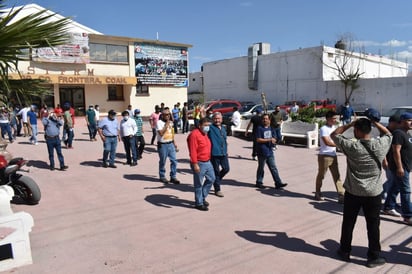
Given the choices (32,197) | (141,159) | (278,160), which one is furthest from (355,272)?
(141,159)

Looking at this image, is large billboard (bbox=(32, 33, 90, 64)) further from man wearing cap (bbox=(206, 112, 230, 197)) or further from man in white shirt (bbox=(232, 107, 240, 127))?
man wearing cap (bbox=(206, 112, 230, 197))

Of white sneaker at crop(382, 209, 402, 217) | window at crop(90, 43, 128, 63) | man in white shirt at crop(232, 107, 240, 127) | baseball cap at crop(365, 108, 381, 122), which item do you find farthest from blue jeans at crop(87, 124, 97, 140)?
baseball cap at crop(365, 108, 381, 122)

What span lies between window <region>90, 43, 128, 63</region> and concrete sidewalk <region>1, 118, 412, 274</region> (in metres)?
18.9

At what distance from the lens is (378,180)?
409 cm

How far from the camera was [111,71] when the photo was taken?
26.6 metres

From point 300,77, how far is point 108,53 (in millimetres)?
20806

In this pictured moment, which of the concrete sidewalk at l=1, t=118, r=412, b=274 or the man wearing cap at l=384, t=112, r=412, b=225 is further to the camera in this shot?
the man wearing cap at l=384, t=112, r=412, b=225

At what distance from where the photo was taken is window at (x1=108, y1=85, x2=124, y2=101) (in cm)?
2755

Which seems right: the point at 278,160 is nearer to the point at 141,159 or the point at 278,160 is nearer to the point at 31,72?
the point at 141,159

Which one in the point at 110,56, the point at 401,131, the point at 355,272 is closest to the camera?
the point at 355,272

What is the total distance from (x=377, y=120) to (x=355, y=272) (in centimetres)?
181

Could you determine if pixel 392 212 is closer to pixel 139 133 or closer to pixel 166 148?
pixel 166 148

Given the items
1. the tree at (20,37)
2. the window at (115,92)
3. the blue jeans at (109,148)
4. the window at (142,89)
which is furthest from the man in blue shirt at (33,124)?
the window at (142,89)

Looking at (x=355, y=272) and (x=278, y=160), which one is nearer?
(x=355, y=272)
